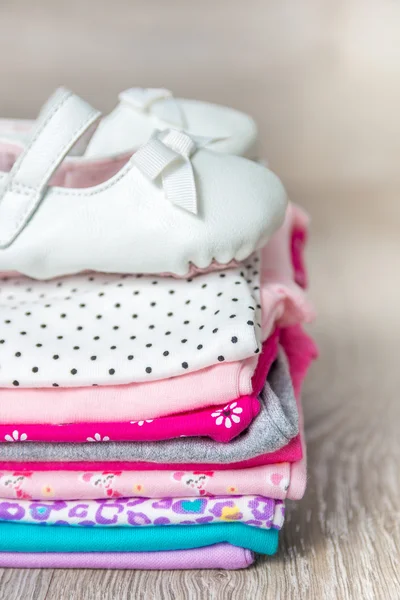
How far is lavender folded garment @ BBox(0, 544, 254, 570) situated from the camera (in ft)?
2.11

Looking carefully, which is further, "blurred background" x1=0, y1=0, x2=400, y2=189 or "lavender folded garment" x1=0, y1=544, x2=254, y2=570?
"blurred background" x1=0, y1=0, x2=400, y2=189

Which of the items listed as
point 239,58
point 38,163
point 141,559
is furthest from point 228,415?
point 239,58

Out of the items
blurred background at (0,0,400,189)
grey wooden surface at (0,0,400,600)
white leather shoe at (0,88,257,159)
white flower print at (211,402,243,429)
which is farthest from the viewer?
blurred background at (0,0,400,189)

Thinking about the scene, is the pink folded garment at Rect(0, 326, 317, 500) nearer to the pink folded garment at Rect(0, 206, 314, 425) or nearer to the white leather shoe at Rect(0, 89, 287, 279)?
the pink folded garment at Rect(0, 206, 314, 425)

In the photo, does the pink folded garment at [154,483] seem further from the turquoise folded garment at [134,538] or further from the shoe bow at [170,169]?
the shoe bow at [170,169]

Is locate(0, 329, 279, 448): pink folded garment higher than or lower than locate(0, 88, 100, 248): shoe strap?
lower

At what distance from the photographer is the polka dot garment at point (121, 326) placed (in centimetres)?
61

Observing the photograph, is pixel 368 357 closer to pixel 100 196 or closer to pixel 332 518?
pixel 332 518

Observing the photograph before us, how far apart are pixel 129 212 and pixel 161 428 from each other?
177mm

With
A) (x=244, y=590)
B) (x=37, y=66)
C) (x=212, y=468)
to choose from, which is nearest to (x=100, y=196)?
(x=212, y=468)

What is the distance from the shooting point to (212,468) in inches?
24.6

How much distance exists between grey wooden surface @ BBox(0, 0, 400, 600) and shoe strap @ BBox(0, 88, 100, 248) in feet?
1.32

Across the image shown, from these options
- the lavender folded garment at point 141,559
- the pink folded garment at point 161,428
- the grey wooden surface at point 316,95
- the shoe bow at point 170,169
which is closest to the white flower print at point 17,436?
the pink folded garment at point 161,428

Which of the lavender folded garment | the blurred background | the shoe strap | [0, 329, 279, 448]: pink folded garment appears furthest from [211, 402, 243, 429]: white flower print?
the blurred background
